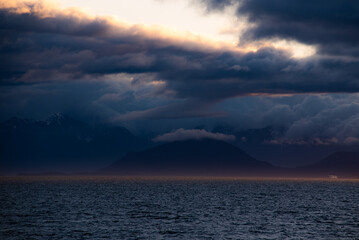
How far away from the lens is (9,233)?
2670 inches

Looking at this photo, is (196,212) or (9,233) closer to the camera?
(9,233)

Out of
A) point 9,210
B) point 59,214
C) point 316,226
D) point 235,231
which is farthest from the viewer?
point 9,210

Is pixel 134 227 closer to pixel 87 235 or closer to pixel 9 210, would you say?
pixel 87 235

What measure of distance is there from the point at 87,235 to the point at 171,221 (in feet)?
72.6

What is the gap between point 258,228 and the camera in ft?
253

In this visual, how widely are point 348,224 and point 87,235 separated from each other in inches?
1881

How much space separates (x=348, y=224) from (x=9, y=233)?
58.8 metres

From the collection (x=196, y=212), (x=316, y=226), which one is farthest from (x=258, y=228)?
(x=196, y=212)

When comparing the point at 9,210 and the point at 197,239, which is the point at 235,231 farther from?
the point at 9,210

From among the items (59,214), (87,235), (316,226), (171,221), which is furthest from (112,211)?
(316,226)

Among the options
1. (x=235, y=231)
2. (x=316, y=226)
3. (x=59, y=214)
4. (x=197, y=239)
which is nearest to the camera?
(x=197, y=239)

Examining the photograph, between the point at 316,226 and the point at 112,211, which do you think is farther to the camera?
the point at 112,211

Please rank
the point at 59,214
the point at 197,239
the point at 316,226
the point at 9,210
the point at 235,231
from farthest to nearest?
the point at 9,210 → the point at 59,214 → the point at 316,226 → the point at 235,231 → the point at 197,239

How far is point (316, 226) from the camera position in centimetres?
8125
